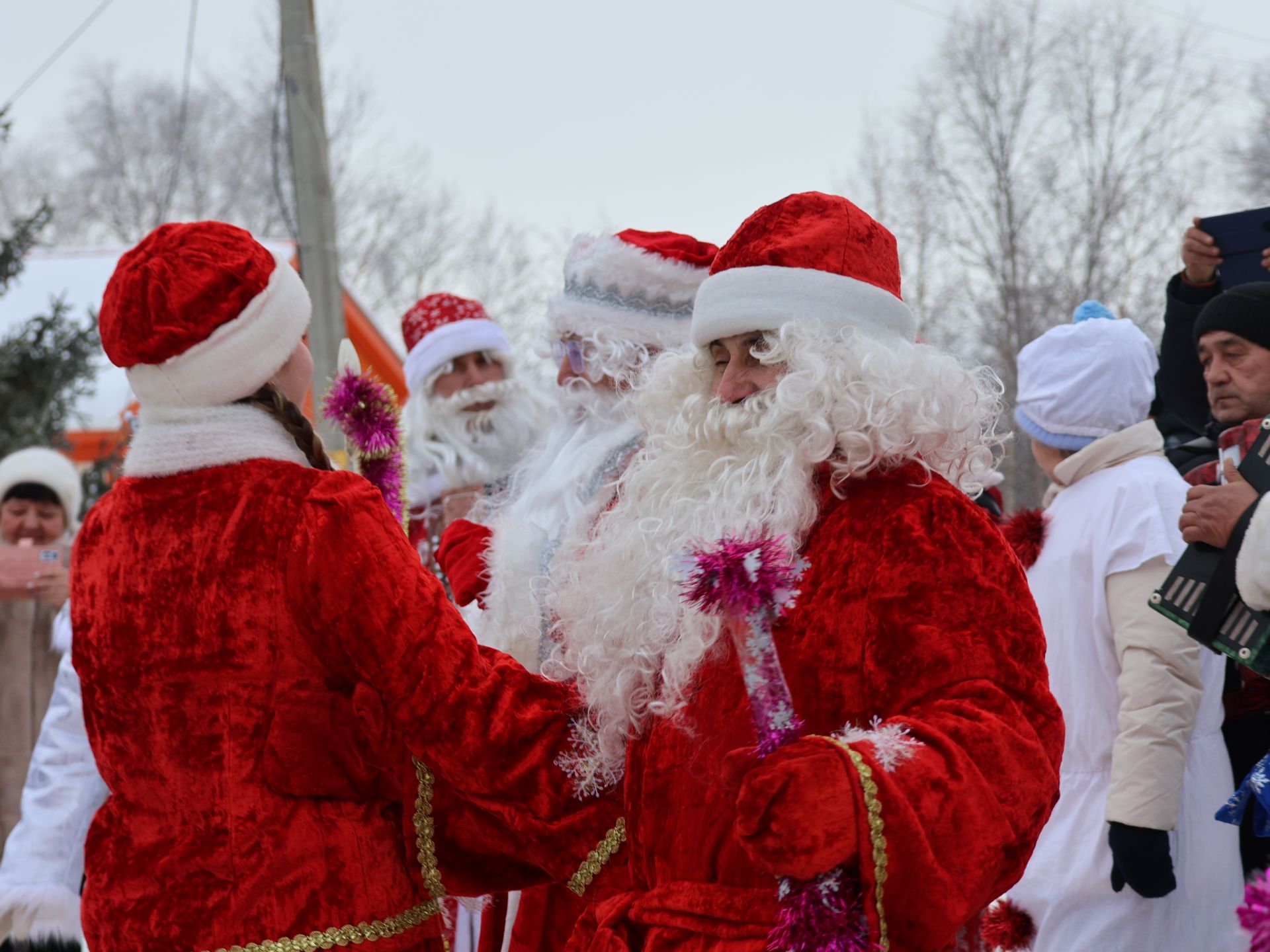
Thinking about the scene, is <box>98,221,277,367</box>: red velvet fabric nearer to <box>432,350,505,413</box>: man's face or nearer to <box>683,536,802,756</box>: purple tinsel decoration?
<box>683,536,802,756</box>: purple tinsel decoration

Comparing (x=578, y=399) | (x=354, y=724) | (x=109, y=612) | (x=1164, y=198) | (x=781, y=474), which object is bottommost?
(x=354, y=724)

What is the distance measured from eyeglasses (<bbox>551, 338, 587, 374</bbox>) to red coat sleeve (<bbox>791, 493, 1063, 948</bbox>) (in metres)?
1.71

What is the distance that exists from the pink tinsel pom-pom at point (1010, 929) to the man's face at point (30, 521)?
4236mm

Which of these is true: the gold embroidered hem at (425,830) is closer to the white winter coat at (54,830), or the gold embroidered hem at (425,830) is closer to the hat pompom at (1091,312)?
the white winter coat at (54,830)

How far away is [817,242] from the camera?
95.4 inches

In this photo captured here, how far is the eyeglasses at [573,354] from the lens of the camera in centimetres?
375

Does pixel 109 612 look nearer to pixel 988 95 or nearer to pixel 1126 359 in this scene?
pixel 1126 359

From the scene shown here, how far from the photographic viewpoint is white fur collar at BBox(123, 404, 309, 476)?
2.62 meters

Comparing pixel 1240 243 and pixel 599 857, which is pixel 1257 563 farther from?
pixel 1240 243

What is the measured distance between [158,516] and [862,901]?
152 centimetres

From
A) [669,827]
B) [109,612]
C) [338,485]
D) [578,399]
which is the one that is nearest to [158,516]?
[109,612]

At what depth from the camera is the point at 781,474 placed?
7.45 ft

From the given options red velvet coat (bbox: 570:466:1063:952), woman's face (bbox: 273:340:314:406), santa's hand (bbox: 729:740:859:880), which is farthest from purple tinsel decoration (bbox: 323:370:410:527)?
santa's hand (bbox: 729:740:859:880)

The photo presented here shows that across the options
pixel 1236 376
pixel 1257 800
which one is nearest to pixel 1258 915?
pixel 1257 800
